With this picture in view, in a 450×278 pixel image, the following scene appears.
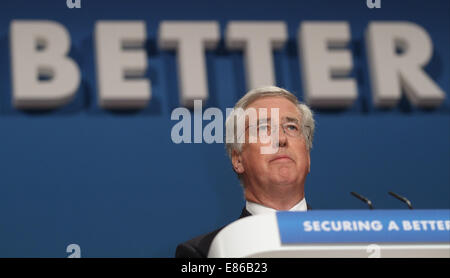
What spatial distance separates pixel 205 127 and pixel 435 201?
116cm

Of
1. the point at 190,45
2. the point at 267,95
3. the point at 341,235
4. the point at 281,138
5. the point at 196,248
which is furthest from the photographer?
the point at 190,45

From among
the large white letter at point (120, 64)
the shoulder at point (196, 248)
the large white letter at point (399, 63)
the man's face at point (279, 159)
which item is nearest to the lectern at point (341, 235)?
the shoulder at point (196, 248)

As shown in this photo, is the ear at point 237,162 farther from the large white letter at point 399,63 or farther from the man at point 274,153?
the large white letter at point 399,63

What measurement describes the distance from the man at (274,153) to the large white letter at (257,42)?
3.70 feet

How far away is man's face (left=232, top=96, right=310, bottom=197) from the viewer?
7.41 feet

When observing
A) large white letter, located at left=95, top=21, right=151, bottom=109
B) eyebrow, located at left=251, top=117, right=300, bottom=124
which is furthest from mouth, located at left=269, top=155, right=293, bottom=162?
large white letter, located at left=95, top=21, right=151, bottom=109

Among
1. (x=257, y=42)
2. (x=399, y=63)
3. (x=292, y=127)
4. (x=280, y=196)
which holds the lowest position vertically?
(x=280, y=196)

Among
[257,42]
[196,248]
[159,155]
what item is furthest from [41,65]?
[196,248]

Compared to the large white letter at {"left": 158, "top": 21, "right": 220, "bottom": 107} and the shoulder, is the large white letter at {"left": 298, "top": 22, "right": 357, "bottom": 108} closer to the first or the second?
the large white letter at {"left": 158, "top": 21, "right": 220, "bottom": 107}

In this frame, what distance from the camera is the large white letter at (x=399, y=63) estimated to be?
3566 mm

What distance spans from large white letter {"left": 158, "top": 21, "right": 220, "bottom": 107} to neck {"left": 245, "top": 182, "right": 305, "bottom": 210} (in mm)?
1182

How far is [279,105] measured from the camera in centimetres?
232

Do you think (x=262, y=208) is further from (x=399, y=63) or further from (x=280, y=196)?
(x=399, y=63)

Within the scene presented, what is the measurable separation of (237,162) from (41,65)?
1.38 m
